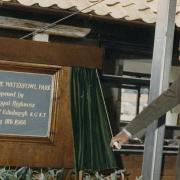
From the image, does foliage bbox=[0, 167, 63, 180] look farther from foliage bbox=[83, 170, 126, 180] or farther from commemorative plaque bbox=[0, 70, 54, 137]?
commemorative plaque bbox=[0, 70, 54, 137]

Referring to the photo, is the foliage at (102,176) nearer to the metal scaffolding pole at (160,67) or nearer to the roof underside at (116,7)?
the metal scaffolding pole at (160,67)

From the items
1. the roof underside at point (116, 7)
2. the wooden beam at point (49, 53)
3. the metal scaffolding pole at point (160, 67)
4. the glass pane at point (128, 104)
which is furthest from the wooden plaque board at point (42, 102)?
the glass pane at point (128, 104)

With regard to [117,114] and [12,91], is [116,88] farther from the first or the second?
[12,91]

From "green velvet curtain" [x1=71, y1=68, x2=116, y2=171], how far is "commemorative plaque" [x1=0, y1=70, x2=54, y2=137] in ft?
1.10

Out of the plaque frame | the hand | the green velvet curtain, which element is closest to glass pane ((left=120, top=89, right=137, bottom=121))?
the green velvet curtain

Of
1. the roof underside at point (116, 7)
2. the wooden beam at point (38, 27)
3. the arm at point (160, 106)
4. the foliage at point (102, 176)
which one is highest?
the roof underside at point (116, 7)

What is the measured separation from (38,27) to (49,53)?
1.58ft

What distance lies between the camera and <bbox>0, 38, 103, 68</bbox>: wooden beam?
5887 mm

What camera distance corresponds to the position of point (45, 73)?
19.9 feet

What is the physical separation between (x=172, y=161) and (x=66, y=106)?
200 centimetres

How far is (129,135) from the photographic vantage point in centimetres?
434

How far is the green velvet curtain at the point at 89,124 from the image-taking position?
6.09m

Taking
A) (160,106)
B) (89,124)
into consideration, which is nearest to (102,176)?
(89,124)

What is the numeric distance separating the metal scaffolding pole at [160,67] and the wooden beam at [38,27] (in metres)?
1.16
